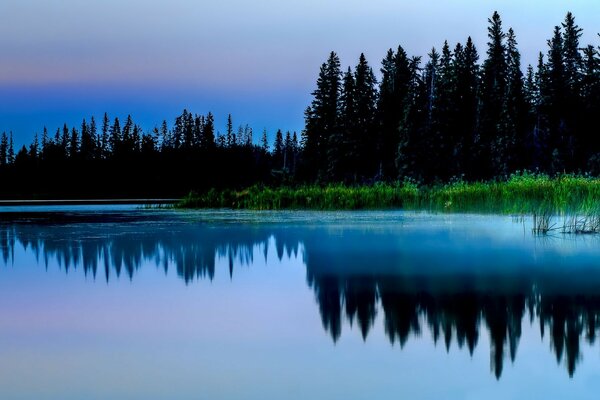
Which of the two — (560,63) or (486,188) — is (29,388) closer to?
(486,188)

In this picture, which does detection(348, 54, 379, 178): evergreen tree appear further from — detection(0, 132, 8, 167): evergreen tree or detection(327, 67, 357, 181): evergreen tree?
detection(0, 132, 8, 167): evergreen tree

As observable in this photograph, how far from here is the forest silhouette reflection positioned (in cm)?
841

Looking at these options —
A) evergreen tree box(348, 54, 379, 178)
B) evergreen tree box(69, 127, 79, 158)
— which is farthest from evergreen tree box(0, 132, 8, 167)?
evergreen tree box(348, 54, 379, 178)

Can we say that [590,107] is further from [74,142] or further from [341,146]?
[74,142]

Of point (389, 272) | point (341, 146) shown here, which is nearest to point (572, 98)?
point (341, 146)

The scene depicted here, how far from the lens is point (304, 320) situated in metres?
9.24

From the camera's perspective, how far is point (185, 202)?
42.0 meters

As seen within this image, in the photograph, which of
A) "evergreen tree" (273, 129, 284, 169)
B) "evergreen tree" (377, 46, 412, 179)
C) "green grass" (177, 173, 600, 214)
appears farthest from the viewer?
"evergreen tree" (273, 129, 284, 169)

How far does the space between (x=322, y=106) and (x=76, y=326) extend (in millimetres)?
76185

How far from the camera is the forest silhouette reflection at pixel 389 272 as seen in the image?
8.41m

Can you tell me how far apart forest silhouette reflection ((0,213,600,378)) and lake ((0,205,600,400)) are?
4cm

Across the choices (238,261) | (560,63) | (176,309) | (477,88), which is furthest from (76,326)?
(477,88)

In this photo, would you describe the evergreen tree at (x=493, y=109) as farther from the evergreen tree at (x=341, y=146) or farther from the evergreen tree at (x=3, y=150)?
the evergreen tree at (x=3, y=150)

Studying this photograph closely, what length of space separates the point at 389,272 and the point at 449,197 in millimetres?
18666
